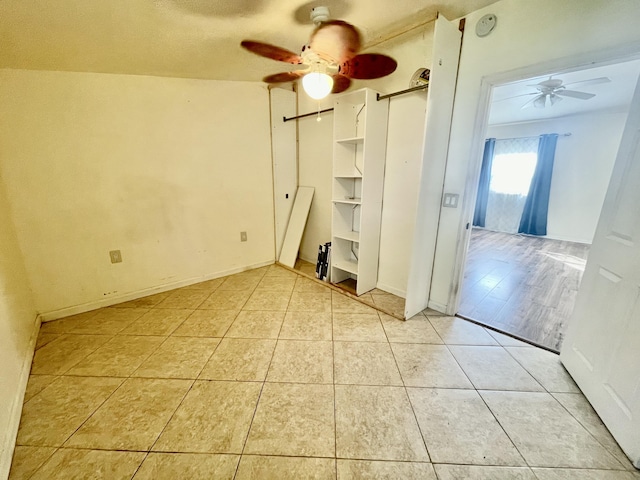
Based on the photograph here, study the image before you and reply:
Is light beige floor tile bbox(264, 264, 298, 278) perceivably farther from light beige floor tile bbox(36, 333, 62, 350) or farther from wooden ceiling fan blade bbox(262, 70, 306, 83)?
wooden ceiling fan blade bbox(262, 70, 306, 83)

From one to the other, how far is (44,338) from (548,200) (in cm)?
788

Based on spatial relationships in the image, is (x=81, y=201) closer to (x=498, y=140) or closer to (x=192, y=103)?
(x=192, y=103)

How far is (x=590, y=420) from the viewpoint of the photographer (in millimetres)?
1301

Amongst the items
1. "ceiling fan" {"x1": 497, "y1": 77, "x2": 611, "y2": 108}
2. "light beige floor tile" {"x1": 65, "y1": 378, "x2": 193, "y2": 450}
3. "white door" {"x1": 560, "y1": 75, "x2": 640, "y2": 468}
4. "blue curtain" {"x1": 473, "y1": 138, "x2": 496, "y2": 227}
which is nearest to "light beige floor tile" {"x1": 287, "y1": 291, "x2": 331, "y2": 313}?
"light beige floor tile" {"x1": 65, "y1": 378, "x2": 193, "y2": 450}

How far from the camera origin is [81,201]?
2.21 meters

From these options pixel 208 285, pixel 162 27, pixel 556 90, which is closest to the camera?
Answer: pixel 162 27

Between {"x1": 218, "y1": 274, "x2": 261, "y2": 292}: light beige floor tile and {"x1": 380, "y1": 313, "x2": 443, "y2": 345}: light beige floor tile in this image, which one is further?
{"x1": 218, "y1": 274, "x2": 261, "y2": 292}: light beige floor tile

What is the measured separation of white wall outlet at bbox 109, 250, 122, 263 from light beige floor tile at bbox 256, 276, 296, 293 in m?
1.38

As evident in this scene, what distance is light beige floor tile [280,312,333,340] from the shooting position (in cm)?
197

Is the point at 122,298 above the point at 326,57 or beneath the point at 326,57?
beneath

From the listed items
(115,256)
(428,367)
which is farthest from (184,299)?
(428,367)

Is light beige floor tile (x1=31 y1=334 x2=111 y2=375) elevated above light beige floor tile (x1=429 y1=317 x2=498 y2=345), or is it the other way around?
light beige floor tile (x1=429 y1=317 x2=498 y2=345)

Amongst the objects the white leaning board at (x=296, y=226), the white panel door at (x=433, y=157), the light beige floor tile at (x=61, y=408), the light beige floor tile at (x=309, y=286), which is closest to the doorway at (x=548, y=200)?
the white panel door at (x=433, y=157)

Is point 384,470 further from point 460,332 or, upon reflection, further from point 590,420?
point 460,332
